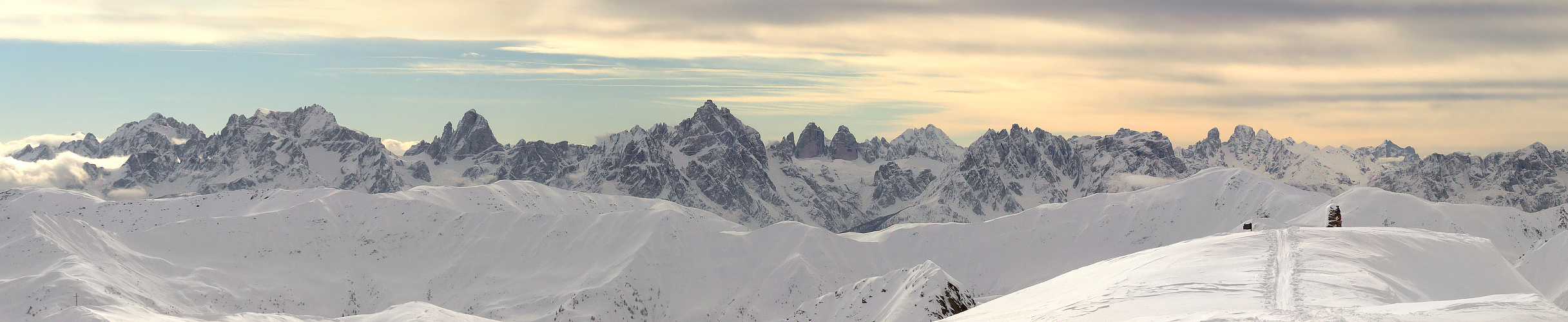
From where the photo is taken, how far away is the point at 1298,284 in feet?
102

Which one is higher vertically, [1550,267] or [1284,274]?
[1284,274]

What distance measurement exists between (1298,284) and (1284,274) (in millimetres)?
2257

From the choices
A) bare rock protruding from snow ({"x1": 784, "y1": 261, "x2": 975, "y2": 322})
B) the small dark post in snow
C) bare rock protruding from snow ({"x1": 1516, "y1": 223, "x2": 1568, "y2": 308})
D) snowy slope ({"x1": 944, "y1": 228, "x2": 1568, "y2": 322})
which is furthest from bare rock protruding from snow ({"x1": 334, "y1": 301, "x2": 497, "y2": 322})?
bare rock protruding from snow ({"x1": 1516, "y1": 223, "x2": 1568, "y2": 308})

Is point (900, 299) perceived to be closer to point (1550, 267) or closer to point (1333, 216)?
point (1333, 216)

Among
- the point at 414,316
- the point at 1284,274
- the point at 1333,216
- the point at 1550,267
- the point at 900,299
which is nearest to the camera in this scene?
the point at 1284,274

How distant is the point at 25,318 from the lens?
5300 inches

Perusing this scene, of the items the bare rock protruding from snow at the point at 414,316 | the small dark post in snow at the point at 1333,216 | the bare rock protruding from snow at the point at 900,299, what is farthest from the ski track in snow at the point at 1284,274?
the bare rock protruding from snow at the point at 414,316

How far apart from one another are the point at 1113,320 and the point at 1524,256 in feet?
462

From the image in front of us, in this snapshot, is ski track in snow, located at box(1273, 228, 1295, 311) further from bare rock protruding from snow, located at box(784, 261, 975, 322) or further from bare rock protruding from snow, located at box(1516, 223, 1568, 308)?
bare rock protruding from snow, located at box(1516, 223, 1568, 308)

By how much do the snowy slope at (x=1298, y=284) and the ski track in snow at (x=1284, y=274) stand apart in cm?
5

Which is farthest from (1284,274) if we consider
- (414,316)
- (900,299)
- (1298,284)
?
(414,316)

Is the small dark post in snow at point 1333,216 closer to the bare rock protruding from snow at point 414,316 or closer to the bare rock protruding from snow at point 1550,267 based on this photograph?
the bare rock protruding from snow at point 1550,267

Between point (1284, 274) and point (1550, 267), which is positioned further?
point (1550, 267)

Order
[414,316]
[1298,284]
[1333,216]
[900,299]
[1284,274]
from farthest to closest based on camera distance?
[414,316]
[900,299]
[1333,216]
[1284,274]
[1298,284]
